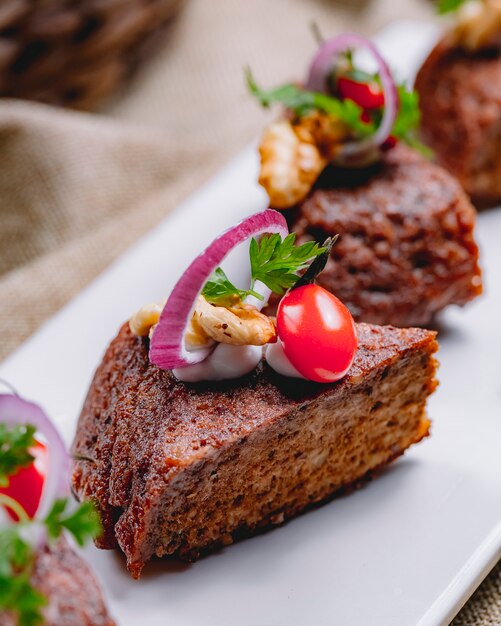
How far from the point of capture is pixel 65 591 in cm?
267

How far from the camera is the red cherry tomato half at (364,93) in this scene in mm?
4418

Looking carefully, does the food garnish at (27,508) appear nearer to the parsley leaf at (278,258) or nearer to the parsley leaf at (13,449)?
the parsley leaf at (13,449)

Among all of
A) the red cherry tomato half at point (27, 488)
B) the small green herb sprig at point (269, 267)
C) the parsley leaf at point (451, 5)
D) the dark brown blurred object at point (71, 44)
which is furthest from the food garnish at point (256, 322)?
the dark brown blurred object at point (71, 44)

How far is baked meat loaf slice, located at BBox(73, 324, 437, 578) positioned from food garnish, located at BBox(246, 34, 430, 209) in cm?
97

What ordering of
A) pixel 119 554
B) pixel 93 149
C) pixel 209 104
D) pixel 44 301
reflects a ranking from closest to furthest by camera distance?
pixel 119 554, pixel 44 301, pixel 93 149, pixel 209 104

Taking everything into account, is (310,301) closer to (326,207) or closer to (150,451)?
(150,451)

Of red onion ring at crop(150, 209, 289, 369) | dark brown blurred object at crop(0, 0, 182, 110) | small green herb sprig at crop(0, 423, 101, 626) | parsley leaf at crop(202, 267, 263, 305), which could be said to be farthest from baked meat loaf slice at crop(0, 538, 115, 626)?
dark brown blurred object at crop(0, 0, 182, 110)

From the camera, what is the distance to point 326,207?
4305 mm

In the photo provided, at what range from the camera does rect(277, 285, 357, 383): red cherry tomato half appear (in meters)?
3.26

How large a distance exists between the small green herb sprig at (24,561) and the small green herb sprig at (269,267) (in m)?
0.96

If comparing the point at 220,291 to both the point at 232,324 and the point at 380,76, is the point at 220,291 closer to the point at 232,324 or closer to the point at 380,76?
the point at 232,324

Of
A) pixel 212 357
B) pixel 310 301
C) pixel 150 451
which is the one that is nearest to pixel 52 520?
pixel 150 451

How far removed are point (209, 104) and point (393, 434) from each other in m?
3.38

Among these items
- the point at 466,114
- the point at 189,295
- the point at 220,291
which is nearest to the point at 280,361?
the point at 220,291
